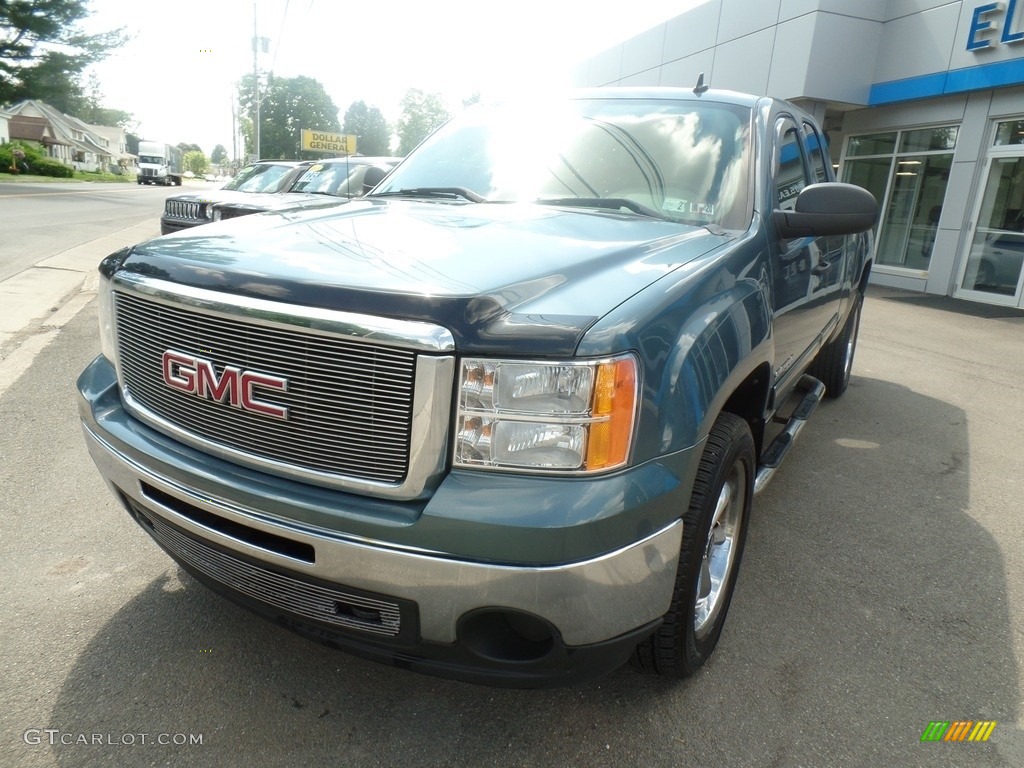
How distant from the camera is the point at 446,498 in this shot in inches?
65.1

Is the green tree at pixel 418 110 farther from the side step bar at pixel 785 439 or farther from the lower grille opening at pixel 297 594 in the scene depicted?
the lower grille opening at pixel 297 594

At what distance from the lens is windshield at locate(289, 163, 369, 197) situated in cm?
941

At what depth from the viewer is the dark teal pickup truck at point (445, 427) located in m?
1.64

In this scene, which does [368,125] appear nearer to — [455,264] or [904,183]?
[904,183]

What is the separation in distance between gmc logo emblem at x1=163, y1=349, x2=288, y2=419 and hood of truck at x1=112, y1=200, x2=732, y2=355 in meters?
0.20

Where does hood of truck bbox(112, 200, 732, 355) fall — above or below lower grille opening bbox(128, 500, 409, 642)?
above

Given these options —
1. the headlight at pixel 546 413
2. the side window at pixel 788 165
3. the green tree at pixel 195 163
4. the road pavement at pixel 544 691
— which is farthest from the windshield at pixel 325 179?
the green tree at pixel 195 163

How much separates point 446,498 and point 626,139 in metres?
1.98

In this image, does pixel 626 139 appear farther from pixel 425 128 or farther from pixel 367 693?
pixel 425 128

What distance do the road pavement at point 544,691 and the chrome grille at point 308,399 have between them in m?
0.80

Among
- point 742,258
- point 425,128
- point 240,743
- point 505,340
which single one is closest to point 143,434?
point 240,743

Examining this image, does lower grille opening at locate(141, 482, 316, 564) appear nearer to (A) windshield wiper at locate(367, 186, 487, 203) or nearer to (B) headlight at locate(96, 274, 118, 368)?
(B) headlight at locate(96, 274, 118, 368)

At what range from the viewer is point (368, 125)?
304 ft

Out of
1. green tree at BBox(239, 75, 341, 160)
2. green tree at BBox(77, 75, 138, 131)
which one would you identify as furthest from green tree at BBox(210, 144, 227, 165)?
green tree at BBox(239, 75, 341, 160)
